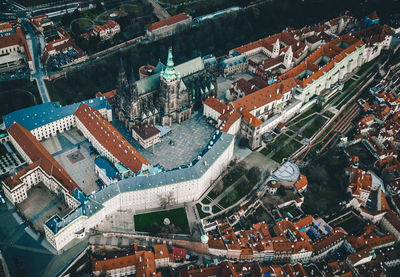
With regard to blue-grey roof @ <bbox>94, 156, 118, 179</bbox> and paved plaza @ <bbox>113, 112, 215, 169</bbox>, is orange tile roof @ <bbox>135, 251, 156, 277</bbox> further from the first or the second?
paved plaza @ <bbox>113, 112, 215, 169</bbox>

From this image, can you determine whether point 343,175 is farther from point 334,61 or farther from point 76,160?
point 76,160

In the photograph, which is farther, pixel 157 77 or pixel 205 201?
pixel 157 77

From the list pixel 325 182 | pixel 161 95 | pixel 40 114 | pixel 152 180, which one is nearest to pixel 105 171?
pixel 152 180

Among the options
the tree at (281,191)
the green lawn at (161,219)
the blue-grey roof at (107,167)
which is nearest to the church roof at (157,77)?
the blue-grey roof at (107,167)

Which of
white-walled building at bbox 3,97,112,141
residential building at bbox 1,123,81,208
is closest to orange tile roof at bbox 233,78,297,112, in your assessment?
white-walled building at bbox 3,97,112,141

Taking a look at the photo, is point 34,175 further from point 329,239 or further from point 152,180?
point 329,239

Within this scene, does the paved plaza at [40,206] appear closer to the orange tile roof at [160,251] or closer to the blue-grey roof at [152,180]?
the blue-grey roof at [152,180]
